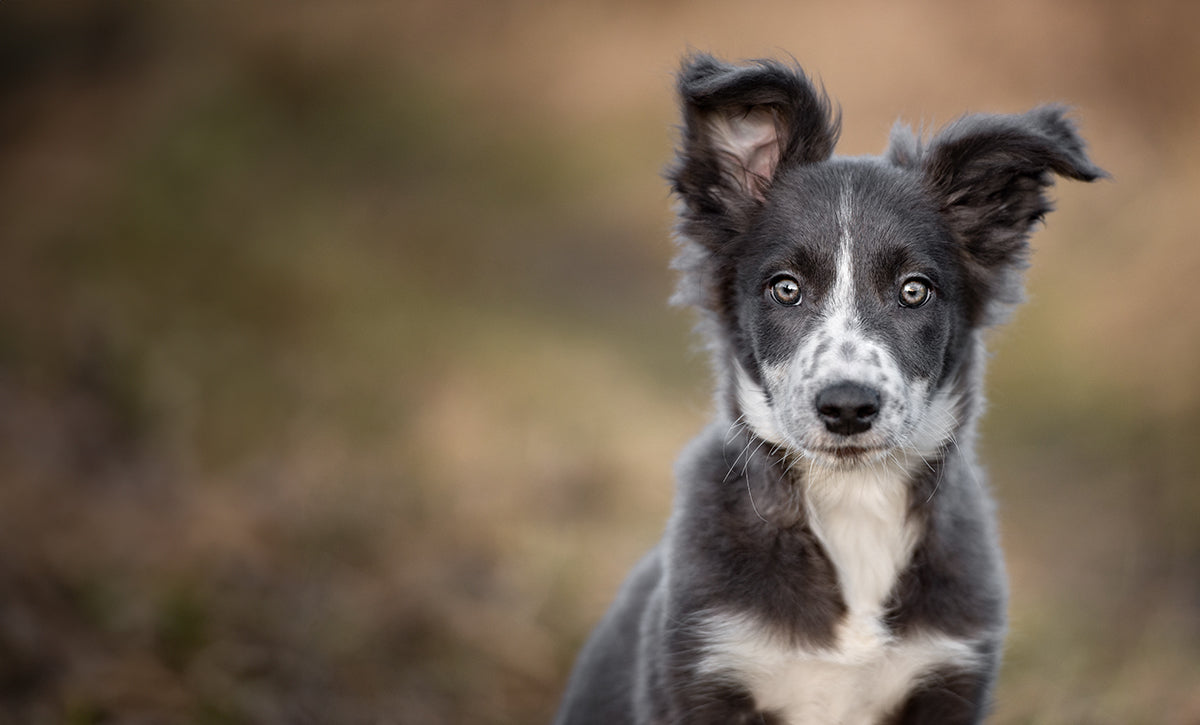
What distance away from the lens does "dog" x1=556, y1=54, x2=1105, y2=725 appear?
3.54 metres

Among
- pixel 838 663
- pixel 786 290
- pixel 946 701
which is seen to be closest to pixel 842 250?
pixel 786 290

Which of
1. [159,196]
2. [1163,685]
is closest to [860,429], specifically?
[1163,685]

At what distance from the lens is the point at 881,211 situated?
370 cm

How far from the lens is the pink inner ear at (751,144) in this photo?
388 centimetres

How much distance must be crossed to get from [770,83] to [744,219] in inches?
17.1

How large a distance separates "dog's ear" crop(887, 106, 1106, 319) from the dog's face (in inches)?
3.2

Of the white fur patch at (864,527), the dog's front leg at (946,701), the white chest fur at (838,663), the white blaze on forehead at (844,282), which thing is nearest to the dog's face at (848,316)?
the white blaze on forehead at (844,282)

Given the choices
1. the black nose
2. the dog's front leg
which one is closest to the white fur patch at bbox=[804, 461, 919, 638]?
the dog's front leg

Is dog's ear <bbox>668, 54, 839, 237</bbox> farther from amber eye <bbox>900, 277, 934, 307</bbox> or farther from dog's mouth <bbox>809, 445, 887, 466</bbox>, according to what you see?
dog's mouth <bbox>809, 445, 887, 466</bbox>

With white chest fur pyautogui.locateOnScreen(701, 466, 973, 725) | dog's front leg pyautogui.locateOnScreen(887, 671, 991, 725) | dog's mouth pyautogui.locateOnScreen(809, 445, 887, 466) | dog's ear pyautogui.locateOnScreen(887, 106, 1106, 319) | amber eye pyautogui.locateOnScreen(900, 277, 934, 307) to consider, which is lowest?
dog's front leg pyautogui.locateOnScreen(887, 671, 991, 725)

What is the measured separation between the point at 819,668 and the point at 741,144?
5.35ft

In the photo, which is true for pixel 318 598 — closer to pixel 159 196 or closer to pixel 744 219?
pixel 744 219

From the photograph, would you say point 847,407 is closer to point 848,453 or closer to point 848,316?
point 848,453

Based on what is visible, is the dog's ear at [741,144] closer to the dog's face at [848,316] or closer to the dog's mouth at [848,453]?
the dog's face at [848,316]
